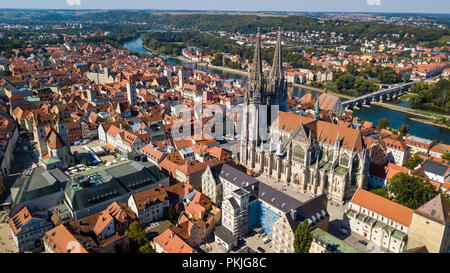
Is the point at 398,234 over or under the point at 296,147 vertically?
under

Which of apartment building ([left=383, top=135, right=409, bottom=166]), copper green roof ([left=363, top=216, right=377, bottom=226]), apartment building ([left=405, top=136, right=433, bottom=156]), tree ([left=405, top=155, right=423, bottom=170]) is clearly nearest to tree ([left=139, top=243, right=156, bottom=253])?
copper green roof ([left=363, top=216, right=377, bottom=226])

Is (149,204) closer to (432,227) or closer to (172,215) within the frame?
(172,215)

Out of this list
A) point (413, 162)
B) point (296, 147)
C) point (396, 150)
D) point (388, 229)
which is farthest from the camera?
point (396, 150)

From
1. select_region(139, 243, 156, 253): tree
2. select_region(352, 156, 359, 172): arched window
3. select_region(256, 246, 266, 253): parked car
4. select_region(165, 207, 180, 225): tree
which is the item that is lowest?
select_region(256, 246, 266, 253): parked car

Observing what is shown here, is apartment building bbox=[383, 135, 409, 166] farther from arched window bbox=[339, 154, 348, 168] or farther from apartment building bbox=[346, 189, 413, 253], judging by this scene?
apartment building bbox=[346, 189, 413, 253]

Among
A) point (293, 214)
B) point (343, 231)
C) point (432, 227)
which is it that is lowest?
point (343, 231)

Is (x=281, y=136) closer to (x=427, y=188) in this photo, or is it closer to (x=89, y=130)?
(x=427, y=188)

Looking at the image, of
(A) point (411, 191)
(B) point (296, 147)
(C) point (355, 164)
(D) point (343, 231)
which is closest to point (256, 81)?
(B) point (296, 147)
